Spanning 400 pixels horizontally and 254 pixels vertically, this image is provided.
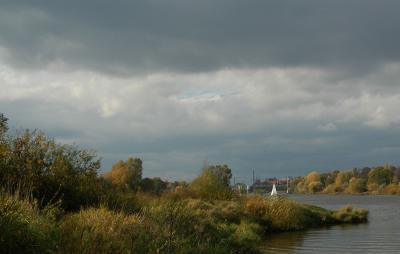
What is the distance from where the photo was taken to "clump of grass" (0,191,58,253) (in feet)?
43.5

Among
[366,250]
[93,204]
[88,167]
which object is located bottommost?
[366,250]

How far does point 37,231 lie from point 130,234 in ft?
10.8

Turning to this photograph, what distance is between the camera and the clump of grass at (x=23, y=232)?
13.2 m

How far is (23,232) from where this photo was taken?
13.8 meters

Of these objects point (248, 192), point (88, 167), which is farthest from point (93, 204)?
point (248, 192)

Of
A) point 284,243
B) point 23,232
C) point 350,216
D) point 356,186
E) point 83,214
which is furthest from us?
point 356,186

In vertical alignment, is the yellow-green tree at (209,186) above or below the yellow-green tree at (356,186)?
below

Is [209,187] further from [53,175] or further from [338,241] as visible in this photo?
[53,175]

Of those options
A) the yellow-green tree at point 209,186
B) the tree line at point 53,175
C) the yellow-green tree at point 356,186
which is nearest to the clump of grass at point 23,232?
the tree line at point 53,175

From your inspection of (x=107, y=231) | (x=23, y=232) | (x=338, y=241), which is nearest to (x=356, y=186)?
(x=338, y=241)

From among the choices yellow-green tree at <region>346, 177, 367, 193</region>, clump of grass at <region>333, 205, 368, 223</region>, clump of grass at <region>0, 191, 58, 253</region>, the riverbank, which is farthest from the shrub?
yellow-green tree at <region>346, 177, 367, 193</region>

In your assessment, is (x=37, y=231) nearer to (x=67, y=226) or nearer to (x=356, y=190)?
(x=67, y=226)

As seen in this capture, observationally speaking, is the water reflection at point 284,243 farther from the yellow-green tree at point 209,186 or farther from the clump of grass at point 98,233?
the clump of grass at point 98,233

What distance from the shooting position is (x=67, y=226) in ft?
54.7
